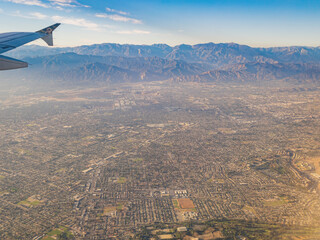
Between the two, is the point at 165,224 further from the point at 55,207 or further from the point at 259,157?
the point at 259,157

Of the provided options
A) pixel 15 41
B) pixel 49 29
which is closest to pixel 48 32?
pixel 49 29

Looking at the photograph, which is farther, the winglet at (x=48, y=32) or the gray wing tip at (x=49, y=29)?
the gray wing tip at (x=49, y=29)

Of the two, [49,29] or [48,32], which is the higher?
[49,29]

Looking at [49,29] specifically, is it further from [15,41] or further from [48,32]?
[15,41]

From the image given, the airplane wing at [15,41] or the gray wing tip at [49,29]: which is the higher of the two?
the gray wing tip at [49,29]

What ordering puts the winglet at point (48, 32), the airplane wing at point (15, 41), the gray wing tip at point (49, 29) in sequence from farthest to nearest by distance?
the gray wing tip at point (49, 29) < the winglet at point (48, 32) < the airplane wing at point (15, 41)

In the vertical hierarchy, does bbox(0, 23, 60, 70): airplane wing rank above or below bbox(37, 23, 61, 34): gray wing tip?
below

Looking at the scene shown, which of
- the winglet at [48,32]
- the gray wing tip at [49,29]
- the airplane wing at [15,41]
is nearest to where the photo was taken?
the airplane wing at [15,41]

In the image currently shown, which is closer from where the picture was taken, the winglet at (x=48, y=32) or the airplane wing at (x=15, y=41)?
the airplane wing at (x=15, y=41)
